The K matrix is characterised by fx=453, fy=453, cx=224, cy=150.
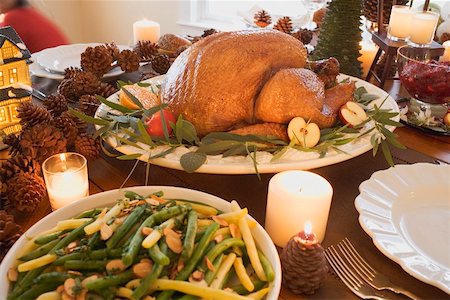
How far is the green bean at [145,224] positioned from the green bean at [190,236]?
0.06 ft

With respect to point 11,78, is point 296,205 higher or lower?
lower

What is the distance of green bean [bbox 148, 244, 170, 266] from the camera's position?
56cm

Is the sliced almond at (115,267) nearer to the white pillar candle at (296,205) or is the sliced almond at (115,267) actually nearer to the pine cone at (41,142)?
the white pillar candle at (296,205)

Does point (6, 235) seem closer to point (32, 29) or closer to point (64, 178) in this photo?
point (64, 178)

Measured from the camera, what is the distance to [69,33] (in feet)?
11.9

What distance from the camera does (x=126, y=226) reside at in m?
0.61

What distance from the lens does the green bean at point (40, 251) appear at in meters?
0.60

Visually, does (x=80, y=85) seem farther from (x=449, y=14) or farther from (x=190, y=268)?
(x=449, y=14)

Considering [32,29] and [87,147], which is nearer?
[87,147]

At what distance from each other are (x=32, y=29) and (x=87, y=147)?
4.93 ft

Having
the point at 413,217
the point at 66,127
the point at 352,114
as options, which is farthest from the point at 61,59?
the point at 413,217

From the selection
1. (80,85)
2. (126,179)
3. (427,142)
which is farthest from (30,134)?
(427,142)

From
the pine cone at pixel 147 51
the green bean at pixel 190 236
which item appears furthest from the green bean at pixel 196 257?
the pine cone at pixel 147 51

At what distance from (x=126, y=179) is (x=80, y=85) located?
1.30ft
